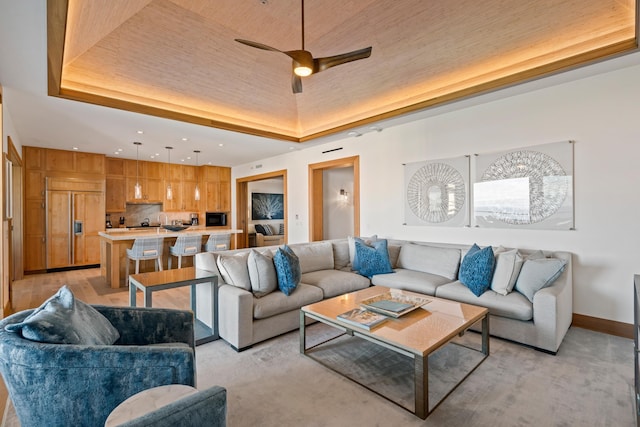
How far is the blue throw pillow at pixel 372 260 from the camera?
4.00m

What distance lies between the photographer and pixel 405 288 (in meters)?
3.62

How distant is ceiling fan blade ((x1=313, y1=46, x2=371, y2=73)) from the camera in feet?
7.98

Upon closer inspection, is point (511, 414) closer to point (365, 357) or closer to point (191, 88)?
point (365, 357)

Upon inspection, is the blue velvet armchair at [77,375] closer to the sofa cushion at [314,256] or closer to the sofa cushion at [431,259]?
the sofa cushion at [314,256]

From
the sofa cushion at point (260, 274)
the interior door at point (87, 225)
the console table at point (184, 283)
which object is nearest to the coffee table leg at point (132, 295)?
the console table at point (184, 283)

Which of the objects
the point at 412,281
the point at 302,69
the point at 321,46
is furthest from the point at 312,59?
the point at 412,281

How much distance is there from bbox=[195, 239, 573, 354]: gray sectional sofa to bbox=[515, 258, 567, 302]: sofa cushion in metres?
0.06

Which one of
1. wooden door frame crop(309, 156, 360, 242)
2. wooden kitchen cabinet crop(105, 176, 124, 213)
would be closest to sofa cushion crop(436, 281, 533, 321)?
wooden door frame crop(309, 156, 360, 242)

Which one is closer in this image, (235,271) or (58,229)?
(235,271)

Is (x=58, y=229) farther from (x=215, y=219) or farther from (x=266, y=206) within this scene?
(x=266, y=206)

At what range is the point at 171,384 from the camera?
1.41 m

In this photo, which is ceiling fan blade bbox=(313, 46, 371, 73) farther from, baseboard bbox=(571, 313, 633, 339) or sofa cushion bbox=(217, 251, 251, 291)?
baseboard bbox=(571, 313, 633, 339)

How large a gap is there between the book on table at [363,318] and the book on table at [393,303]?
2.2 inches

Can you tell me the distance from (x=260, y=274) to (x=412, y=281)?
1804 millimetres
